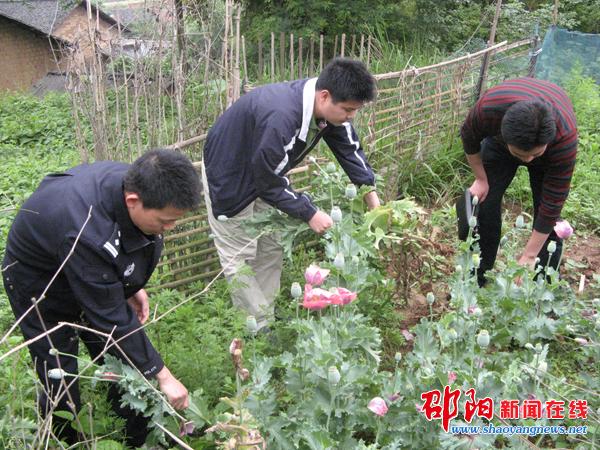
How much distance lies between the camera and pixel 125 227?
2061 mm

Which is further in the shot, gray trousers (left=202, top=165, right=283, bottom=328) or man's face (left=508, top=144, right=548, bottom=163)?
gray trousers (left=202, top=165, right=283, bottom=328)

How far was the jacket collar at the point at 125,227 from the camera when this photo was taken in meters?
2.04

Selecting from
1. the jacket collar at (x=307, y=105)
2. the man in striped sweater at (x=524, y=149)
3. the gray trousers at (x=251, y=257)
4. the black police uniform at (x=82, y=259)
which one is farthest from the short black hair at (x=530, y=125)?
the black police uniform at (x=82, y=259)

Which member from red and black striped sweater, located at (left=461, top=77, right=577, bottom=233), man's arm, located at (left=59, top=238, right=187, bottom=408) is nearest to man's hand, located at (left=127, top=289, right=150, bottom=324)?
man's arm, located at (left=59, top=238, right=187, bottom=408)

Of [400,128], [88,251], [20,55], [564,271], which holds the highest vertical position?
[88,251]

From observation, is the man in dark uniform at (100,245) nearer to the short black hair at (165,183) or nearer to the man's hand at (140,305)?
the short black hair at (165,183)

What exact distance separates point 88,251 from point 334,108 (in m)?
1.42

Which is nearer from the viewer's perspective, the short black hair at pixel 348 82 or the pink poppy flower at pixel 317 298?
the pink poppy flower at pixel 317 298

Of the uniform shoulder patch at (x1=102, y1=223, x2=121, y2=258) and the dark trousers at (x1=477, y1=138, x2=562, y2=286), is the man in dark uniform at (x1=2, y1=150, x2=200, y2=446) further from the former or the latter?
the dark trousers at (x1=477, y1=138, x2=562, y2=286)

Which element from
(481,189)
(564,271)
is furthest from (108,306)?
(564,271)

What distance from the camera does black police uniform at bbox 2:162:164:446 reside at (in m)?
1.99

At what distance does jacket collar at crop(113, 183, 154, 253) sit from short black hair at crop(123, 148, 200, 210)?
0.07 metres

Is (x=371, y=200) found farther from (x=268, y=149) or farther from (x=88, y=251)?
(x=88, y=251)

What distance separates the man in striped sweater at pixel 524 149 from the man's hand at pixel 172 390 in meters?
1.84
